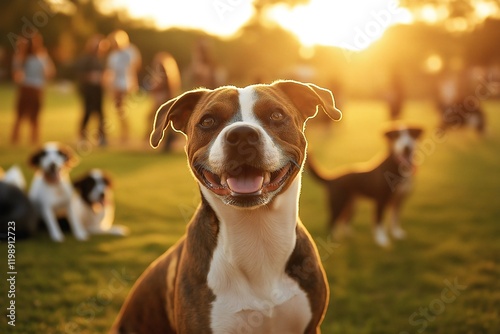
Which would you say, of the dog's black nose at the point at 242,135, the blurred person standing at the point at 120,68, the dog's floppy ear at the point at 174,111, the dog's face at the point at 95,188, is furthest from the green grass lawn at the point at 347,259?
the dog's black nose at the point at 242,135

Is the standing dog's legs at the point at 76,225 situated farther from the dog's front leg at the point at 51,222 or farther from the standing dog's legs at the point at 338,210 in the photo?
the standing dog's legs at the point at 338,210

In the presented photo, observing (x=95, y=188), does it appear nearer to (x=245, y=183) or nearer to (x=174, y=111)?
(x=174, y=111)

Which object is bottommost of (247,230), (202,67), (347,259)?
(347,259)

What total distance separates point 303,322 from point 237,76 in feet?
106

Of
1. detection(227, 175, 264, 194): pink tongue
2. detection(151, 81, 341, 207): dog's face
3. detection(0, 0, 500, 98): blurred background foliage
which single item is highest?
detection(151, 81, 341, 207): dog's face

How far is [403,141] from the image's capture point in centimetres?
717

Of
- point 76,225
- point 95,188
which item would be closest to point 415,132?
point 95,188

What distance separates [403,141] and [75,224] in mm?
4188

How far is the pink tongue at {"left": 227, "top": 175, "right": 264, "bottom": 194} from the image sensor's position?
8.59 ft

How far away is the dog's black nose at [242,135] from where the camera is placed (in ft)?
8.36

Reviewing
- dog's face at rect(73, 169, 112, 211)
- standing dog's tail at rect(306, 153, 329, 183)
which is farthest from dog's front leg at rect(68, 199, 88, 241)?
standing dog's tail at rect(306, 153, 329, 183)

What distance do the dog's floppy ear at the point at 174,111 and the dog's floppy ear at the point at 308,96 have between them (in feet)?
1.43

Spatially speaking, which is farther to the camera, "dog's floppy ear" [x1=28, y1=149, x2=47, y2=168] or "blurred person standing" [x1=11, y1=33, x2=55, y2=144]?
"blurred person standing" [x1=11, y1=33, x2=55, y2=144]
